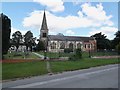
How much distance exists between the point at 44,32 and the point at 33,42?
429 inches

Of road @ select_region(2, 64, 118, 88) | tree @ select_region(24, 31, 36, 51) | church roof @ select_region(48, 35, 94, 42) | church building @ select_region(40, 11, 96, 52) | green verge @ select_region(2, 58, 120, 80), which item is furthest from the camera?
tree @ select_region(24, 31, 36, 51)

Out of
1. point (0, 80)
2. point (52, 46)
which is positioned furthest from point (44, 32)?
point (0, 80)

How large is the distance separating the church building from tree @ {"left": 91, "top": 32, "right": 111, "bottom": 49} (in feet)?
8.10

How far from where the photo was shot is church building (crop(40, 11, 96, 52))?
150 metres

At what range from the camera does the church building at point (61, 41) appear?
150m

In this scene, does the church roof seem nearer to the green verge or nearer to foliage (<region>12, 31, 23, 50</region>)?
foliage (<region>12, 31, 23, 50</region>)

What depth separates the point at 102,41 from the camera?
15525 cm

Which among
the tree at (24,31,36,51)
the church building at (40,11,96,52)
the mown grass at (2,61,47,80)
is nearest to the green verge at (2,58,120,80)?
the mown grass at (2,61,47,80)

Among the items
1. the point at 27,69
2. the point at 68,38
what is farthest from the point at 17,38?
the point at 27,69

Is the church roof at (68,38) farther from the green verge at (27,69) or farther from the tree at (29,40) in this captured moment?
the green verge at (27,69)

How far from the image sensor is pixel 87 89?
44.7 feet

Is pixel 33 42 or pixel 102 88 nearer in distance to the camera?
pixel 102 88

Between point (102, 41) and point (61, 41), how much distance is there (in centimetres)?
2141

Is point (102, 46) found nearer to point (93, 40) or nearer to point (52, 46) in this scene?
point (93, 40)
